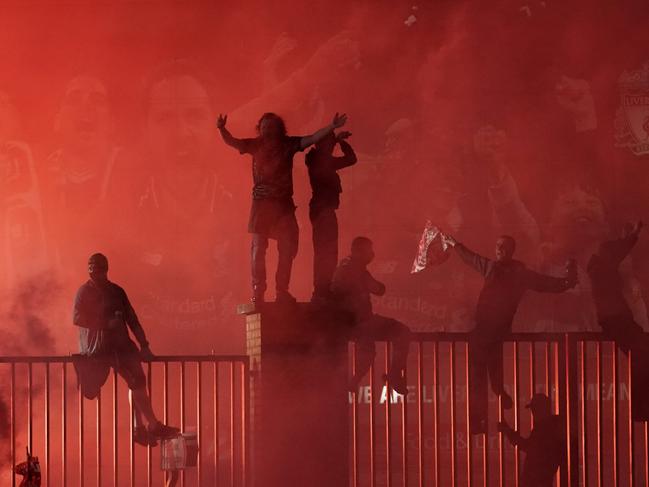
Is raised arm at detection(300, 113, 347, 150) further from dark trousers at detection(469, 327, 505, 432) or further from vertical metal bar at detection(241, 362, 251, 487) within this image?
dark trousers at detection(469, 327, 505, 432)

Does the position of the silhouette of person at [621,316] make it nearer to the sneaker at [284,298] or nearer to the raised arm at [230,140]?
the sneaker at [284,298]

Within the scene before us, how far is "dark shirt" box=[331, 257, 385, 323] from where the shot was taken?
15.9 metres

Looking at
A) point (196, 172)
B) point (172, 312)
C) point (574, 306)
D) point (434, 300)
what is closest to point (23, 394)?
point (172, 312)

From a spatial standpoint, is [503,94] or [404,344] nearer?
[404,344]

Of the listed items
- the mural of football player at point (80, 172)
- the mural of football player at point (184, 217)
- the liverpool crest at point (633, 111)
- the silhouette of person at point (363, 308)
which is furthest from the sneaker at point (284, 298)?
the liverpool crest at point (633, 111)

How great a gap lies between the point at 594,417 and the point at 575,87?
5177 mm

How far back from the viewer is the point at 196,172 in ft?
85.5

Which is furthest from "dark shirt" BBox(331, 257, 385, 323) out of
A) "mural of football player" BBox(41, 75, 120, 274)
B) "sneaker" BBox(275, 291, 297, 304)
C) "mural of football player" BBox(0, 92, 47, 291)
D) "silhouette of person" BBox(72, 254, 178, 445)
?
"mural of football player" BBox(0, 92, 47, 291)

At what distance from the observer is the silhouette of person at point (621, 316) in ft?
→ 53.4

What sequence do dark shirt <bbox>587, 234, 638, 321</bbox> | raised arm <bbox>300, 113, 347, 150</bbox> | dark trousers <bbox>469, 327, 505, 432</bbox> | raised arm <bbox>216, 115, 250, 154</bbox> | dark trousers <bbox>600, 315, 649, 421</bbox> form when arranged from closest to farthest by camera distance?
raised arm <bbox>300, 113, 347, 150</bbox>
raised arm <bbox>216, 115, 250, 154</bbox>
dark trousers <bbox>469, 327, 505, 432</bbox>
dark trousers <bbox>600, 315, 649, 421</bbox>
dark shirt <bbox>587, 234, 638, 321</bbox>

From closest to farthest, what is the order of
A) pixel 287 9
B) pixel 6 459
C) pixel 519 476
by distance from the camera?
pixel 519 476
pixel 6 459
pixel 287 9

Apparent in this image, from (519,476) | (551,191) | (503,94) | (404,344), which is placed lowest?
(519,476)

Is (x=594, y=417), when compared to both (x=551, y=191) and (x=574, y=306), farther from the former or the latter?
(x=551, y=191)

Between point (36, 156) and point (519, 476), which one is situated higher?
point (36, 156)
